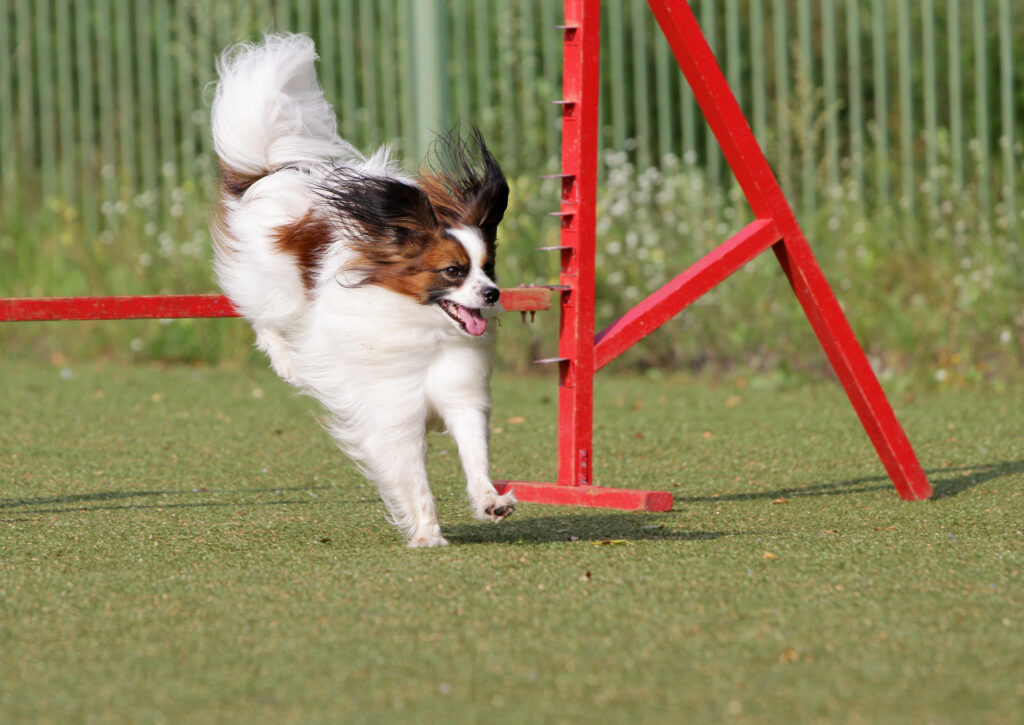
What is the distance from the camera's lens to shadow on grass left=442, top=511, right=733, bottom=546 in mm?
3947

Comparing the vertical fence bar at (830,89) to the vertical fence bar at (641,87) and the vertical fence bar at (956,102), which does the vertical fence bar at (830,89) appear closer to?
the vertical fence bar at (956,102)

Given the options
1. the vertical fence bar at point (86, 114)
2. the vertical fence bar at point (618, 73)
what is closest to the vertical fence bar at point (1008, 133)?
the vertical fence bar at point (618, 73)

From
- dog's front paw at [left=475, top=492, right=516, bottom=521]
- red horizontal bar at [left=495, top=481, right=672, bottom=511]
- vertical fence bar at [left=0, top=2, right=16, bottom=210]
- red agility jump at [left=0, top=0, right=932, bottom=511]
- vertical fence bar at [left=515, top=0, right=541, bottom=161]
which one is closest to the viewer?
dog's front paw at [left=475, top=492, right=516, bottom=521]

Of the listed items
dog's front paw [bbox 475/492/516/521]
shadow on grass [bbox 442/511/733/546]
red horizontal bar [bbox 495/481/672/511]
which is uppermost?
dog's front paw [bbox 475/492/516/521]

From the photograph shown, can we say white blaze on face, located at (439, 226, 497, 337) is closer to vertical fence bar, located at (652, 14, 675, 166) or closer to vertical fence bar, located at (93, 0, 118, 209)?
vertical fence bar, located at (652, 14, 675, 166)

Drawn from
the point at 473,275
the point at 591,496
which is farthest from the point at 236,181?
the point at 591,496

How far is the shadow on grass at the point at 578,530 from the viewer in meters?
3.95

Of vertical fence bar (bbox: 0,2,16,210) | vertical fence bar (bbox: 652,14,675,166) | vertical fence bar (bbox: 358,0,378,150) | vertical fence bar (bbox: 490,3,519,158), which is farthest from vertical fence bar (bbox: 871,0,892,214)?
vertical fence bar (bbox: 0,2,16,210)

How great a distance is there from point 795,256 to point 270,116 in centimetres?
179

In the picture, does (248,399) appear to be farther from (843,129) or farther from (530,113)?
(843,129)

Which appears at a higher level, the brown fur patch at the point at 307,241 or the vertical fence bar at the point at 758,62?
the vertical fence bar at the point at 758,62

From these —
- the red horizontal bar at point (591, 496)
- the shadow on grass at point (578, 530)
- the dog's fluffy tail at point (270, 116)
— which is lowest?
the shadow on grass at point (578, 530)

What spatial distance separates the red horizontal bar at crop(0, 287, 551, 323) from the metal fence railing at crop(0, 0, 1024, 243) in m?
4.45

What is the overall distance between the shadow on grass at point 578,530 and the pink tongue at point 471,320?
2.05 ft
